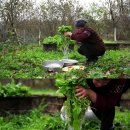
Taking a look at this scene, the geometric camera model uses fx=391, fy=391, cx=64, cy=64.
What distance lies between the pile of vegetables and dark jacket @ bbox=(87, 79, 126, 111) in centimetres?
17

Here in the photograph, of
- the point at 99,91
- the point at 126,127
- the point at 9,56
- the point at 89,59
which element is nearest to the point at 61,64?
the point at 89,59

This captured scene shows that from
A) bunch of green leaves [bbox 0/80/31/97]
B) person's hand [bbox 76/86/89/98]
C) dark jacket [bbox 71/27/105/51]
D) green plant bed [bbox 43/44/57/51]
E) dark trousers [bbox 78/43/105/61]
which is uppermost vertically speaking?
dark jacket [bbox 71/27/105/51]

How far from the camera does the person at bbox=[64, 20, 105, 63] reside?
897cm

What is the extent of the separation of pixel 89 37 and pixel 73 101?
5142mm

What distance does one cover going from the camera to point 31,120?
17.9 feet

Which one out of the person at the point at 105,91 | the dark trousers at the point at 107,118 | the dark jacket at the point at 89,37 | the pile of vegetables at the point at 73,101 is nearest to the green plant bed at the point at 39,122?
the pile of vegetables at the point at 73,101

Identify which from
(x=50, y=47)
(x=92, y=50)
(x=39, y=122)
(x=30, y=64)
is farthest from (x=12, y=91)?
(x=50, y=47)

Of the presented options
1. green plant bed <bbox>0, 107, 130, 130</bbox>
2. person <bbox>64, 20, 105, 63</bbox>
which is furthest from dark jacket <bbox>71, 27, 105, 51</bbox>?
green plant bed <bbox>0, 107, 130, 130</bbox>

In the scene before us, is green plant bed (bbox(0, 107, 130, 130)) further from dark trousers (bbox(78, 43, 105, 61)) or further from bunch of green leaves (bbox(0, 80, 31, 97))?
dark trousers (bbox(78, 43, 105, 61))

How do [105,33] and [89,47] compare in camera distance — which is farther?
[105,33]

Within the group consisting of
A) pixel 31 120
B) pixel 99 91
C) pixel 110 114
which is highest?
pixel 99 91

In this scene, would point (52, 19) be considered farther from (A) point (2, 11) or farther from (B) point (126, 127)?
(B) point (126, 127)

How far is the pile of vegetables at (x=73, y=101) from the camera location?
13.1ft

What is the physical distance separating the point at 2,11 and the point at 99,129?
14.5 m
